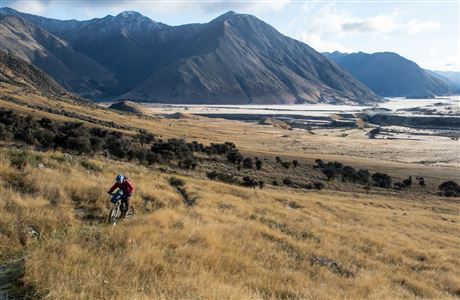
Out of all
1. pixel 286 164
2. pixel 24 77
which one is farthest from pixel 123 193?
pixel 24 77

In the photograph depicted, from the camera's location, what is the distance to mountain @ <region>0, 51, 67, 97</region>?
10891cm

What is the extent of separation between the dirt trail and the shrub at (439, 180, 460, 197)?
60379 millimetres

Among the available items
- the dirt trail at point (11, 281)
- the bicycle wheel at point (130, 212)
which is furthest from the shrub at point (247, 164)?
the dirt trail at point (11, 281)

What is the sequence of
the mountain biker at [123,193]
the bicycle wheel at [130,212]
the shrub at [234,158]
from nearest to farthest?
the mountain biker at [123,193] < the bicycle wheel at [130,212] < the shrub at [234,158]

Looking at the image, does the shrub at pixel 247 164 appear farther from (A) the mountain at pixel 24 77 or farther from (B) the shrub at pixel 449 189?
(A) the mountain at pixel 24 77

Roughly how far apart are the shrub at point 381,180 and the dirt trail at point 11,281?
58301 millimetres

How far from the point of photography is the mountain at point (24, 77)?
109 meters

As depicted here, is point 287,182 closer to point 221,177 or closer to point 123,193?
point 221,177

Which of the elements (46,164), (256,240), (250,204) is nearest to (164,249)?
(256,240)

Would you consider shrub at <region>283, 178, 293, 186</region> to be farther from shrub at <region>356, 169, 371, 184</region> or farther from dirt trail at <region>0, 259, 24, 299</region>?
dirt trail at <region>0, 259, 24, 299</region>

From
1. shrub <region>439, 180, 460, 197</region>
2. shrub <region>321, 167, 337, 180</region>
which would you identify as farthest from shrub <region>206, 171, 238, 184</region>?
shrub <region>439, 180, 460, 197</region>

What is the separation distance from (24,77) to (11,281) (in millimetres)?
123441

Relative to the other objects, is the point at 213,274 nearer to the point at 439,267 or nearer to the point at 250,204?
the point at 439,267

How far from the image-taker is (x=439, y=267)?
59.2 feet
